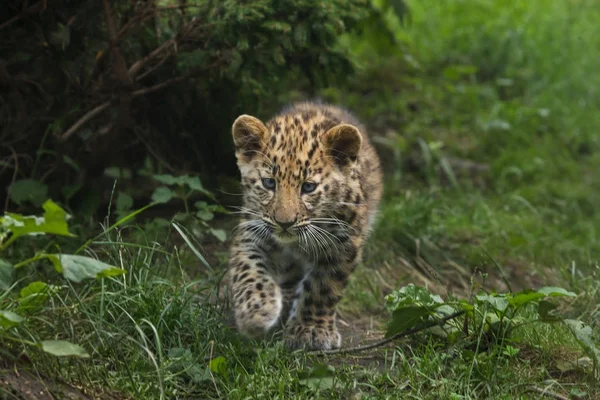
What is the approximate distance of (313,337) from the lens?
19.2 ft

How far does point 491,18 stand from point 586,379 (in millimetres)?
7687

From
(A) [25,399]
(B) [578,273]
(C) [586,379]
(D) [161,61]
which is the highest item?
(D) [161,61]

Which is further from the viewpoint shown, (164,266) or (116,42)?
(116,42)

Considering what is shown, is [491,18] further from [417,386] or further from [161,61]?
[417,386]

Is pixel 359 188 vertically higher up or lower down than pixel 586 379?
higher up

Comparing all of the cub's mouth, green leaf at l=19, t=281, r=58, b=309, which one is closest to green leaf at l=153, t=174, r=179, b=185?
the cub's mouth

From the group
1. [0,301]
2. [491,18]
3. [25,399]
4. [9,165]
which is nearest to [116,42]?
[9,165]

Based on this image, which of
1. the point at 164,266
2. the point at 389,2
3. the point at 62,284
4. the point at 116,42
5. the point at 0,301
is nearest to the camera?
the point at 0,301

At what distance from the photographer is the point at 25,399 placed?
435 cm

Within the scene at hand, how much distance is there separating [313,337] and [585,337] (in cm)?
161

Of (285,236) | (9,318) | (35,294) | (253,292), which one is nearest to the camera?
(9,318)

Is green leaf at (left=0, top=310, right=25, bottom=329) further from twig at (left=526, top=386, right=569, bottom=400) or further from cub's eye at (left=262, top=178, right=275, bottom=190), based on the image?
twig at (left=526, top=386, right=569, bottom=400)

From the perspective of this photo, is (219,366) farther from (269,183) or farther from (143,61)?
(143,61)

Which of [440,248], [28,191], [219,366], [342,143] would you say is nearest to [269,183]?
[342,143]
